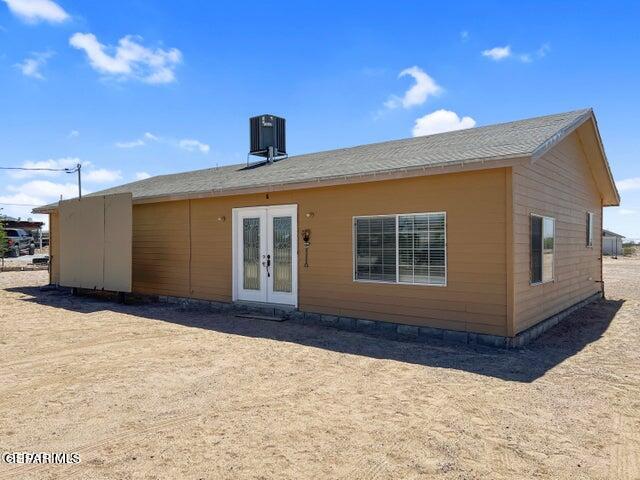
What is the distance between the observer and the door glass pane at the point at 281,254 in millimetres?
9008

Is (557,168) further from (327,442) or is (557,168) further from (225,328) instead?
(327,442)

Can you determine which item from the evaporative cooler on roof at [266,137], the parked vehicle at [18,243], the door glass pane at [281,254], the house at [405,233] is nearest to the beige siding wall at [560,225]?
the house at [405,233]

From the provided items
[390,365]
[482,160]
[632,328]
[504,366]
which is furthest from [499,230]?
[632,328]

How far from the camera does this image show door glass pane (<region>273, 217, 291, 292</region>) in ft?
29.6

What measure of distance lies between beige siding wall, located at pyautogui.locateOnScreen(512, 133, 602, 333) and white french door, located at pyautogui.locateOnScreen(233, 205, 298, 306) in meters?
4.18

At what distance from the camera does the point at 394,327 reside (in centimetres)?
743

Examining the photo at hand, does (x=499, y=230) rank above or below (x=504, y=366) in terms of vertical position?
above

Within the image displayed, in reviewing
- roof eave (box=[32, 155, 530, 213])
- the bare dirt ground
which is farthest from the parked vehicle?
the bare dirt ground

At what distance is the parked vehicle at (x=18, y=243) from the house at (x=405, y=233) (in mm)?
21143

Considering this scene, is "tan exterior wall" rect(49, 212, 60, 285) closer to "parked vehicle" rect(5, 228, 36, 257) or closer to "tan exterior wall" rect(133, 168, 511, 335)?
"tan exterior wall" rect(133, 168, 511, 335)

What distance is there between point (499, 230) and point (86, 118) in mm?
14872

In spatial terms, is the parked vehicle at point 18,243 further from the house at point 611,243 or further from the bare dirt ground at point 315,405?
the house at point 611,243

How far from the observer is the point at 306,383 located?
4.76m

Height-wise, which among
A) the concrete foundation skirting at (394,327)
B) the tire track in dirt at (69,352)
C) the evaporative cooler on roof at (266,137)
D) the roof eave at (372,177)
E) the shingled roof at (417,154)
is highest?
the evaporative cooler on roof at (266,137)
